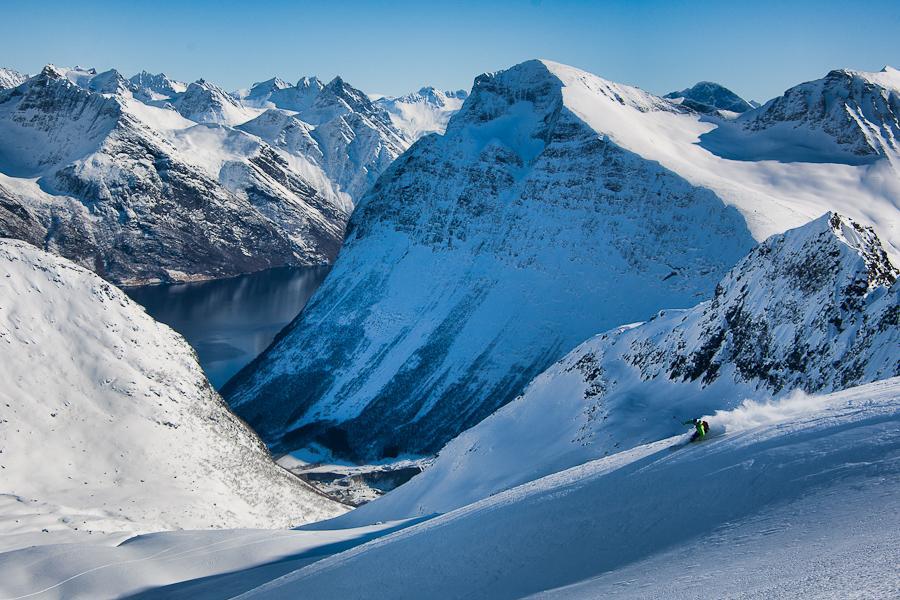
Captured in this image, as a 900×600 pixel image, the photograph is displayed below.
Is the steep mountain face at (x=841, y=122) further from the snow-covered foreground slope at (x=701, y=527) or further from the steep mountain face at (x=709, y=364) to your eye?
the snow-covered foreground slope at (x=701, y=527)

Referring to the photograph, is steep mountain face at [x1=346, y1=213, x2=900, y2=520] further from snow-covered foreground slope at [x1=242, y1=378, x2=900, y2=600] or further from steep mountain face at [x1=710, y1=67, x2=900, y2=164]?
steep mountain face at [x1=710, y1=67, x2=900, y2=164]

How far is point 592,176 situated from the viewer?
120250mm

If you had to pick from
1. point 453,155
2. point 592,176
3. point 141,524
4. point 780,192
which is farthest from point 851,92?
point 141,524

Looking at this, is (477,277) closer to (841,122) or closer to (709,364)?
(841,122)

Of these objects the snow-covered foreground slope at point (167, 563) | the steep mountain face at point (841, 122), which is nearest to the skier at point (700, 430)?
the snow-covered foreground slope at point (167, 563)

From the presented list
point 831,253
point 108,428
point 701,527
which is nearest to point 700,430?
point 701,527

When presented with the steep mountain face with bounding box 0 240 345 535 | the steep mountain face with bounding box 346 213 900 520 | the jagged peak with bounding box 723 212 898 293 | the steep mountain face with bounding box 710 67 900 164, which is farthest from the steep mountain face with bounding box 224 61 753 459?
the jagged peak with bounding box 723 212 898 293

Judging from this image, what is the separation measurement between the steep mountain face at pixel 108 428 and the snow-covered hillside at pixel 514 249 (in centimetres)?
3850

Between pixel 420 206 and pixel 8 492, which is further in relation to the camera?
pixel 420 206

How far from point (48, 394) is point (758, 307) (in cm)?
4868

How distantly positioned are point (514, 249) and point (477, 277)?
25.5ft

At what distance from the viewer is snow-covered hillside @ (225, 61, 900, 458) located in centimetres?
10406

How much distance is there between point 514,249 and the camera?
123 m

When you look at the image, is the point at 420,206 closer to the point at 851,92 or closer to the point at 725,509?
the point at 851,92
